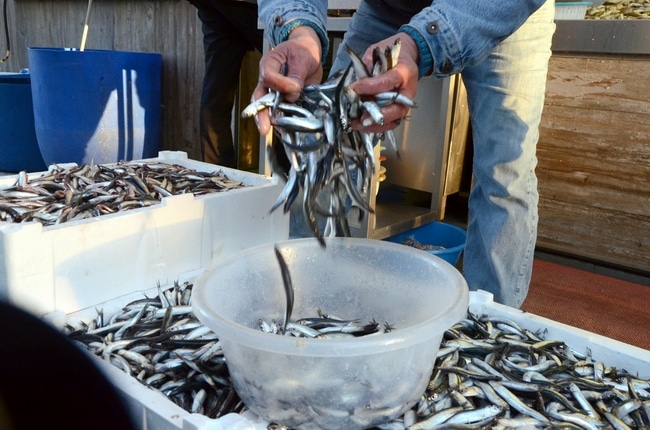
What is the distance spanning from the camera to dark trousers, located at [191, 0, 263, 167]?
12.2ft

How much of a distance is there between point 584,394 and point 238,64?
333 cm

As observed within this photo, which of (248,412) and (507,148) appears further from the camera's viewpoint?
(507,148)

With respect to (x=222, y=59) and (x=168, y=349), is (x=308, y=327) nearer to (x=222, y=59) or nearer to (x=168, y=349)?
(x=168, y=349)

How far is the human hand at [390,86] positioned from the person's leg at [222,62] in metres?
2.49

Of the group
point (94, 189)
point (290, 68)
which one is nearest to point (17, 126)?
point (94, 189)

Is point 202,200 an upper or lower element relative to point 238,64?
lower

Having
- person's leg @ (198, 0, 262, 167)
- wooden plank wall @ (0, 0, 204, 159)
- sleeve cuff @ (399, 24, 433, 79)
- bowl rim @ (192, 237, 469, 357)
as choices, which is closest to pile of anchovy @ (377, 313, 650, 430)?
bowl rim @ (192, 237, 469, 357)

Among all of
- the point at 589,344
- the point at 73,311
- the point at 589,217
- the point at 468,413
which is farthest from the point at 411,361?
the point at 589,217

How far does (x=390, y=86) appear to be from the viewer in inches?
53.1

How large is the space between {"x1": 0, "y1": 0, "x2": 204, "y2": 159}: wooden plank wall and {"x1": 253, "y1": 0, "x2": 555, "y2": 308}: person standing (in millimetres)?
2727

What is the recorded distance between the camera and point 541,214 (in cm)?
330

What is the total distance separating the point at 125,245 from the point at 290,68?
28.5 inches

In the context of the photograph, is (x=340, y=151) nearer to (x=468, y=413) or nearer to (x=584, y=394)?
(x=468, y=413)

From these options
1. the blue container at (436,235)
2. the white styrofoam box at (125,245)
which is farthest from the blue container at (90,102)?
the blue container at (436,235)
